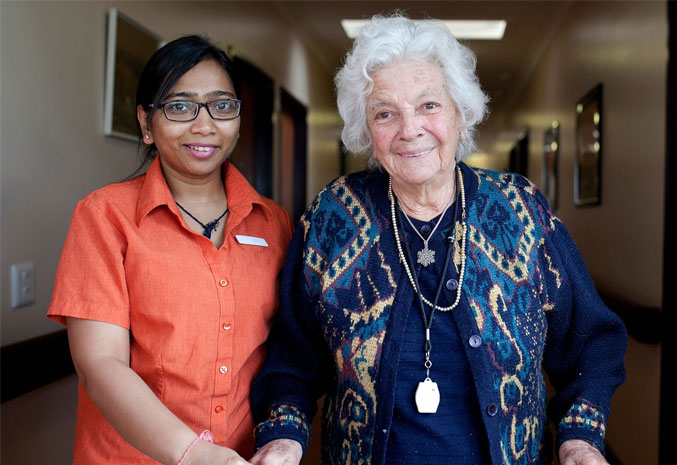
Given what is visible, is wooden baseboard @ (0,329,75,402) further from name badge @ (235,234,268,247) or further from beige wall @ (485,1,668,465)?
beige wall @ (485,1,668,465)

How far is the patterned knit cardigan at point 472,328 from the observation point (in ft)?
4.39

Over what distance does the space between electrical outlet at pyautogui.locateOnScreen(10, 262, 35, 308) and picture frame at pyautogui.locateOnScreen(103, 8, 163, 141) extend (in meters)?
0.73

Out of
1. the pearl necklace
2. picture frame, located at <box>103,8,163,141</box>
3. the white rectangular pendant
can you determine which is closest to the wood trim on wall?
the pearl necklace

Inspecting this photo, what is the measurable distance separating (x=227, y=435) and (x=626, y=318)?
235 centimetres

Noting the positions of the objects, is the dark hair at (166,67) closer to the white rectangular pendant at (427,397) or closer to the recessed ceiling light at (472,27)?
the white rectangular pendant at (427,397)

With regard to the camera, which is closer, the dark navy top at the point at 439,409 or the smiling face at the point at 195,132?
the dark navy top at the point at 439,409

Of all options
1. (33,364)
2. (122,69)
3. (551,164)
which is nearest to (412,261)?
(33,364)

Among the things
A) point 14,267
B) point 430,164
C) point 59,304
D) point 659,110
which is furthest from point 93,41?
point 659,110

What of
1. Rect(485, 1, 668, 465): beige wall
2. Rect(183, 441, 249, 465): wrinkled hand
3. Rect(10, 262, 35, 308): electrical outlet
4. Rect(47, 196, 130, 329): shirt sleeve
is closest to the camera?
Rect(183, 441, 249, 465): wrinkled hand

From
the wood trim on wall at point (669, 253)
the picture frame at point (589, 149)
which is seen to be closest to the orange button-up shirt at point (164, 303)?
the wood trim on wall at point (669, 253)

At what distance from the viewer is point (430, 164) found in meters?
1.42

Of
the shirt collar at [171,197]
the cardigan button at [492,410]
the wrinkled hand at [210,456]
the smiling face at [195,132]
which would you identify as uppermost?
the smiling face at [195,132]

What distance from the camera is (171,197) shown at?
1406 millimetres

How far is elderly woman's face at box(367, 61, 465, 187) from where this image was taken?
1.41 metres
